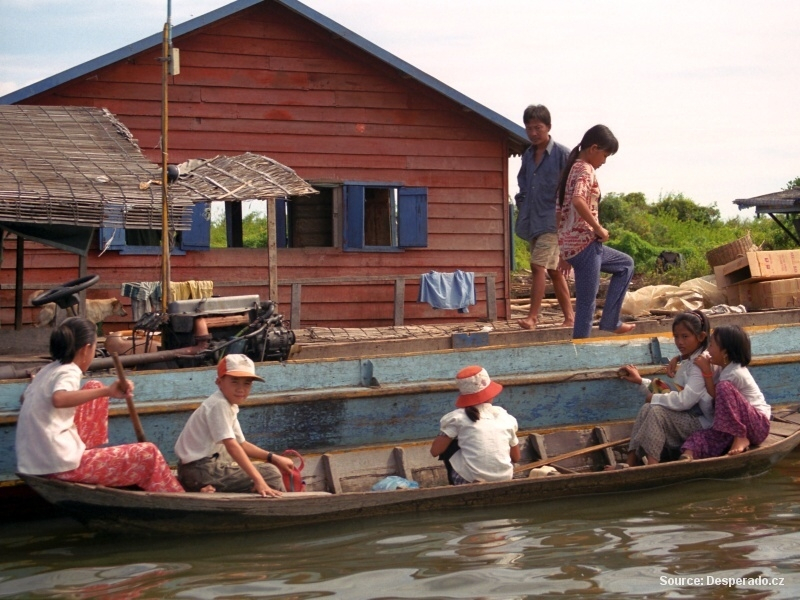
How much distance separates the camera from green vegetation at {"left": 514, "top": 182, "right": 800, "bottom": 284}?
Answer: 2231cm

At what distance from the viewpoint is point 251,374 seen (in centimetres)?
625

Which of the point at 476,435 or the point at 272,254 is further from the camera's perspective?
the point at 272,254

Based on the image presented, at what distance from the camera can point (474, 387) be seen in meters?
6.70

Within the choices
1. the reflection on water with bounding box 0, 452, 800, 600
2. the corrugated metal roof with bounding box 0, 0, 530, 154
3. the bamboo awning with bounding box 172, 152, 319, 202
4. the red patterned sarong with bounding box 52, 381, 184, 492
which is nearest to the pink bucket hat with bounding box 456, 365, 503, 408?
the reflection on water with bounding box 0, 452, 800, 600

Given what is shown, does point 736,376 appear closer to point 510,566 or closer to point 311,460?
point 510,566

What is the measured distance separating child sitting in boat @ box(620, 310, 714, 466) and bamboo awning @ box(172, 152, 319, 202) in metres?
4.04

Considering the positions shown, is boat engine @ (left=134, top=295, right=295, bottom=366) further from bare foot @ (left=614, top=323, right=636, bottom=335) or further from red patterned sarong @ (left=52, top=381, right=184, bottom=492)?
bare foot @ (left=614, top=323, right=636, bottom=335)

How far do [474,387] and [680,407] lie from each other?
5.81 ft

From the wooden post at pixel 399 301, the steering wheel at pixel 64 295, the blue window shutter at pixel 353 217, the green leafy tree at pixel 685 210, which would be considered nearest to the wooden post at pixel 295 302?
the blue window shutter at pixel 353 217

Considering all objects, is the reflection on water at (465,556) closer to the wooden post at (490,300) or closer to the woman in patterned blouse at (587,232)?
the woman in patterned blouse at (587,232)

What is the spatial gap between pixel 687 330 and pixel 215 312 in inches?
140

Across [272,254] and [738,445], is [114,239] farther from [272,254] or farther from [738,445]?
[738,445]

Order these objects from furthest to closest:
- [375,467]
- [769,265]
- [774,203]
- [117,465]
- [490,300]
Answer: [774,203] → [490,300] → [769,265] → [375,467] → [117,465]

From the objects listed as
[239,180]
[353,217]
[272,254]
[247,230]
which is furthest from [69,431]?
[247,230]
